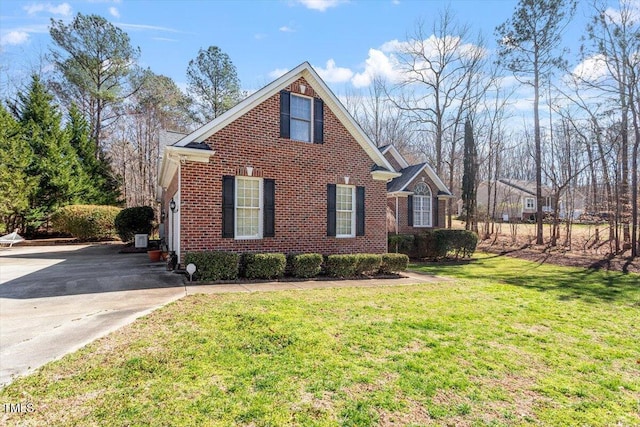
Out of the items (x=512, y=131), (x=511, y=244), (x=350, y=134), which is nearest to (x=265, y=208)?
(x=350, y=134)

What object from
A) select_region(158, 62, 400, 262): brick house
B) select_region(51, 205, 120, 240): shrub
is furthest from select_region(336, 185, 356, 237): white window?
select_region(51, 205, 120, 240): shrub

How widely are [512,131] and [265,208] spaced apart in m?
32.3

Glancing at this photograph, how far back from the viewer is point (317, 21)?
14.6 metres

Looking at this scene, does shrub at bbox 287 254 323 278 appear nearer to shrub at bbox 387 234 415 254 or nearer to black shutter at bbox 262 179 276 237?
black shutter at bbox 262 179 276 237

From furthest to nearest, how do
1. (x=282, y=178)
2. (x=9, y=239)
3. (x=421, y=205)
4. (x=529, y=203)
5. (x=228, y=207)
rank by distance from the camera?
(x=529, y=203) → (x=421, y=205) → (x=9, y=239) → (x=282, y=178) → (x=228, y=207)

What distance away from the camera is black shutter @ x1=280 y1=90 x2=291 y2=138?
35.3ft

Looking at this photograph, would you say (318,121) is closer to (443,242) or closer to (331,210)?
(331,210)

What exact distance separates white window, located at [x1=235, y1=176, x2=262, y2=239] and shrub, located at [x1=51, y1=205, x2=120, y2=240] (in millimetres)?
15883

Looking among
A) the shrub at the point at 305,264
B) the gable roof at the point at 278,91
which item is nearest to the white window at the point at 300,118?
the gable roof at the point at 278,91

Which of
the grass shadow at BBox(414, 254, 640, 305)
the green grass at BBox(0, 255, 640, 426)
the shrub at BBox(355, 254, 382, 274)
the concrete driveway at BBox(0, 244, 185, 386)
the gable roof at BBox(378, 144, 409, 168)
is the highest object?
the gable roof at BBox(378, 144, 409, 168)

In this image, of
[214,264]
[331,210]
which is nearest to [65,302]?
[214,264]

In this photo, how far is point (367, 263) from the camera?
10.8 metres

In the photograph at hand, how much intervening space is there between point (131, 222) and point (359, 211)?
44.4ft

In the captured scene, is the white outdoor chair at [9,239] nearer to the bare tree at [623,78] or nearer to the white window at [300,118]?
the white window at [300,118]
